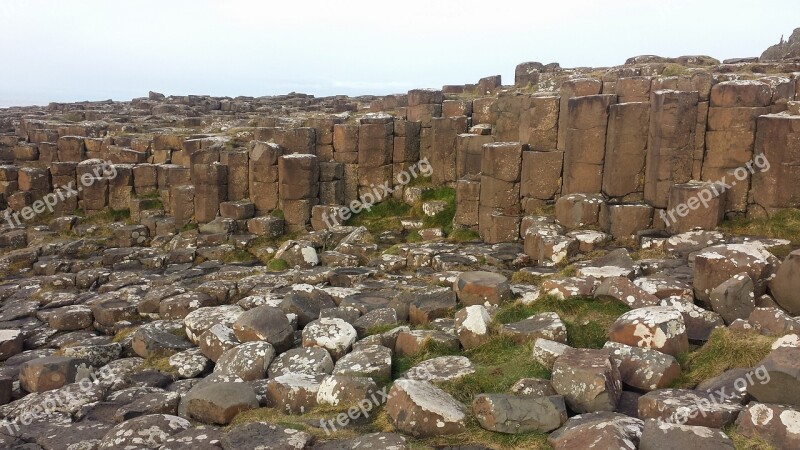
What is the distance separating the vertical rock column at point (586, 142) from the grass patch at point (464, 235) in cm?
235

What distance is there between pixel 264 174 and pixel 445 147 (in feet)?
16.2

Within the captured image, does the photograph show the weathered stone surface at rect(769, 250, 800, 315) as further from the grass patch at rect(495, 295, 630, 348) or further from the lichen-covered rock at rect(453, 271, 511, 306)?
the lichen-covered rock at rect(453, 271, 511, 306)

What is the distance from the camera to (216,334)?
8.92 m

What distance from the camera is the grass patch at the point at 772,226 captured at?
10.3 m

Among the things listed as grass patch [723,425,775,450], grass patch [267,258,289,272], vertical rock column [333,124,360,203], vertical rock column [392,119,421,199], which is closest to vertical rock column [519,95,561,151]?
vertical rock column [392,119,421,199]

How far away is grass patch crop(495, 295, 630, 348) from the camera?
7.34m

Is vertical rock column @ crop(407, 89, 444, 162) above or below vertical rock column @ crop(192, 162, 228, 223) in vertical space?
above

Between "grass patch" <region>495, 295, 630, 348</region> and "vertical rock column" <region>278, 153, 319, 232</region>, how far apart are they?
29.5ft

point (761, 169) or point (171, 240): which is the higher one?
point (761, 169)

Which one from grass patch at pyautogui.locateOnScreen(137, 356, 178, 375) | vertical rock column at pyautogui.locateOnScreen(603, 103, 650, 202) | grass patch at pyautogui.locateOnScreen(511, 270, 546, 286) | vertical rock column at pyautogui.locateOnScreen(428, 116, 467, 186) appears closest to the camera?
grass patch at pyautogui.locateOnScreen(137, 356, 178, 375)

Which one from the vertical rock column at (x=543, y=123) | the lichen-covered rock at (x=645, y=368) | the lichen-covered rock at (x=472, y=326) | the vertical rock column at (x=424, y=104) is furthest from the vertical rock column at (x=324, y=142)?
the lichen-covered rock at (x=645, y=368)

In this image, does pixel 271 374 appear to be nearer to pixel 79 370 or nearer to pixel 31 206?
pixel 79 370

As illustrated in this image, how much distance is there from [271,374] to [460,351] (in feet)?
7.82

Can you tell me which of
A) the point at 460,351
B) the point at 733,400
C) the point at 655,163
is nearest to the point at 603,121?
the point at 655,163
